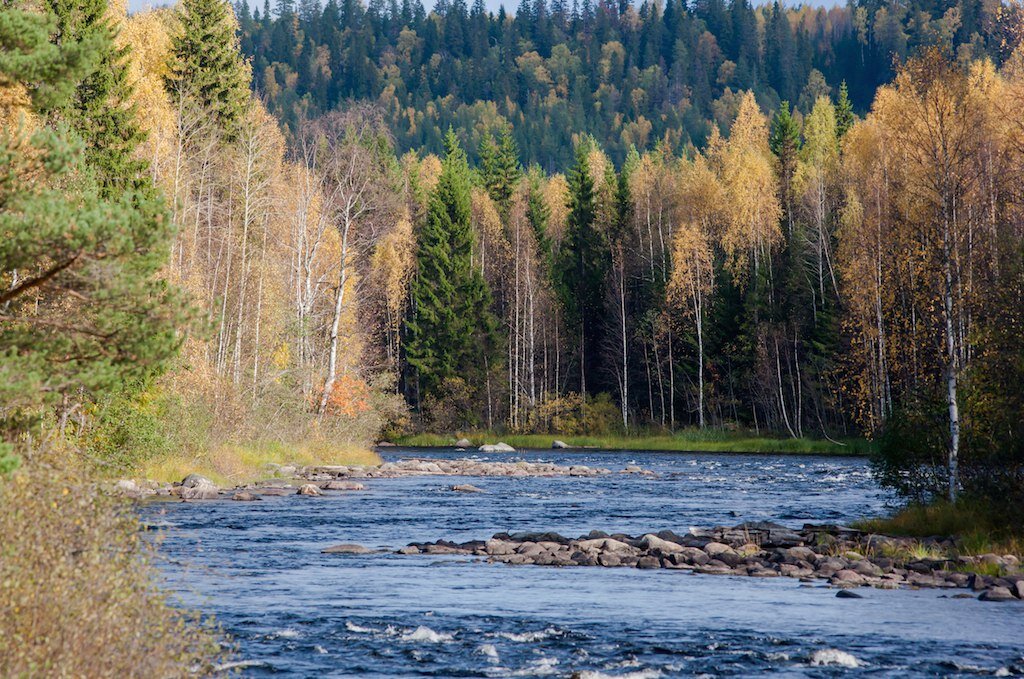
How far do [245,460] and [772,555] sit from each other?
20143 millimetres

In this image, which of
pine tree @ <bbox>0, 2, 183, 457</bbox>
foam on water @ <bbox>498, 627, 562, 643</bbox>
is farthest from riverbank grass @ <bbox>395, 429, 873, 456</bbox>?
pine tree @ <bbox>0, 2, 183, 457</bbox>

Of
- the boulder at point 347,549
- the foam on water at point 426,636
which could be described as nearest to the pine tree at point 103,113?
the boulder at point 347,549

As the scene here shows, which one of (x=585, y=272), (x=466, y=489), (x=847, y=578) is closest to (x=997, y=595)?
(x=847, y=578)

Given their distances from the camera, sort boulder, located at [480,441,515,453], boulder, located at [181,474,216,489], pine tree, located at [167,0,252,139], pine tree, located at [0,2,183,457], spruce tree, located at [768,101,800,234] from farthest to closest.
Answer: spruce tree, located at [768,101,800,234] → boulder, located at [480,441,515,453] → pine tree, located at [167,0,252,139] → boulder, located at [181,474,216,489] → pine tree, located at [0,2,183,457]

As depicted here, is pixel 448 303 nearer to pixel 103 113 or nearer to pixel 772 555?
pixel 103 113

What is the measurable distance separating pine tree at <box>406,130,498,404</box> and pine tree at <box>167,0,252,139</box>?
21.9 m

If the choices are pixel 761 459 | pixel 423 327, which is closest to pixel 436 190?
pixel 423 327

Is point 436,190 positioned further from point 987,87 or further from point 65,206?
point 65,206

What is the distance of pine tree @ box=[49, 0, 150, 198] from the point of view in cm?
2861

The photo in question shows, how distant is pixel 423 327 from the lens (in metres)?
68.7

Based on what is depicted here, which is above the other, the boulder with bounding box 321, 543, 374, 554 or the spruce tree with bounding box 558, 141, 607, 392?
the spruce tree with bounding box 558, 141, 607, 392

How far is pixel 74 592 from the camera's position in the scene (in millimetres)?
8203

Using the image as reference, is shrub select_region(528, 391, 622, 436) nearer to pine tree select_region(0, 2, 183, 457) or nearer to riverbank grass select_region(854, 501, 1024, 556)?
riverbank grass select_region(854, 501, 1024, 556)

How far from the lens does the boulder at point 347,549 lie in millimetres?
21375
